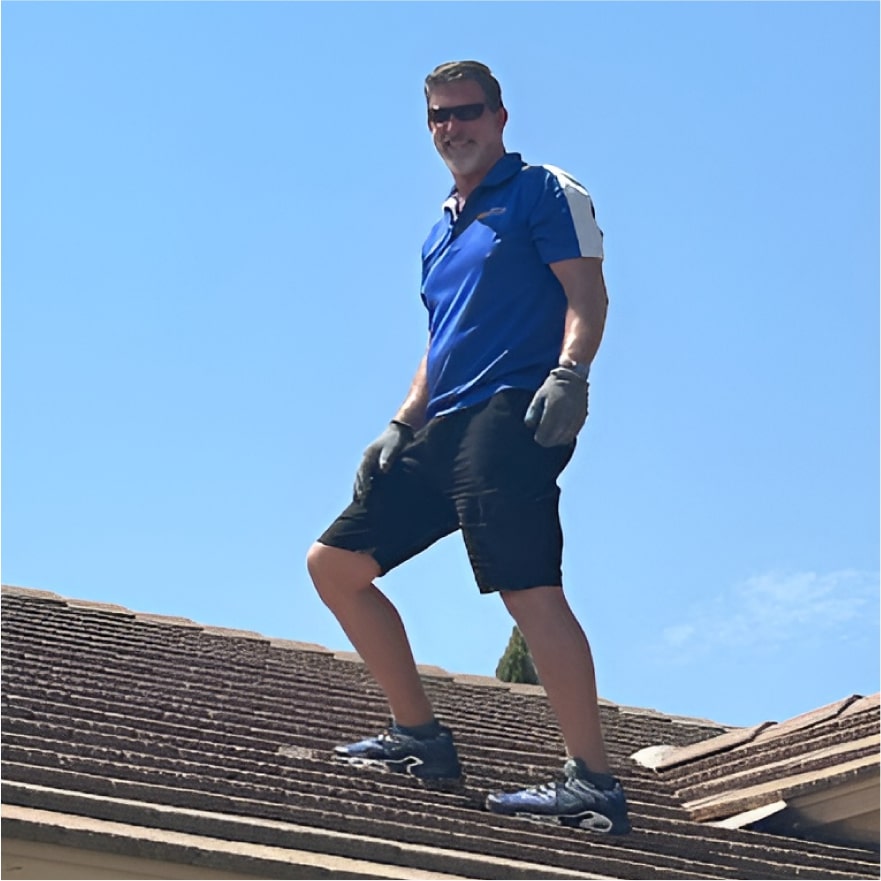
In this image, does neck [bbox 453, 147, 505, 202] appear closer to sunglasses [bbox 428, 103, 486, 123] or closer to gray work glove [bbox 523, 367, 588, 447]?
sunglasses [bbox 428, 103, 486, 123]

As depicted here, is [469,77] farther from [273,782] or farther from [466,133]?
[273,782]

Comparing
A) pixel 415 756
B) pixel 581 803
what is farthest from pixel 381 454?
pixel 581 803

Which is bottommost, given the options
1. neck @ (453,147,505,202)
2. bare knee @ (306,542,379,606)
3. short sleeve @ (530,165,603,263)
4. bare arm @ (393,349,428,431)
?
bare knee @ (306,542,379,606)

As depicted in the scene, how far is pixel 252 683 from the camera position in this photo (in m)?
6.78

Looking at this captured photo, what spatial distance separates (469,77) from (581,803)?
2.22 m

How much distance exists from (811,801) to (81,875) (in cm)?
277

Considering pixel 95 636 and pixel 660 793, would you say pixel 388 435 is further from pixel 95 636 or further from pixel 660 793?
pixel 95 636

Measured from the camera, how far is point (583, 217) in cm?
464

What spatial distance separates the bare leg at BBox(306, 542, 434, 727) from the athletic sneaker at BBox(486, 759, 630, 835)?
0.52 metres

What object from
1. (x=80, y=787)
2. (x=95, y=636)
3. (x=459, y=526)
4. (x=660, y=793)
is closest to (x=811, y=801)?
(x=660, y=793)

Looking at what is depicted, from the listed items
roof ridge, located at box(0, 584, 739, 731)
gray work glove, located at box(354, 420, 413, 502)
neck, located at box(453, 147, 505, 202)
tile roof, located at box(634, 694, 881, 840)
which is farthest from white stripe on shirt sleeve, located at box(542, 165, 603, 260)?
roof ridge, located at box(0, 584, 739, 731)

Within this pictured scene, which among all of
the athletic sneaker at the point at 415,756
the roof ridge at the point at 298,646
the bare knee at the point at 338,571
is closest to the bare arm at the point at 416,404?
the bare knee at the point at 338,571

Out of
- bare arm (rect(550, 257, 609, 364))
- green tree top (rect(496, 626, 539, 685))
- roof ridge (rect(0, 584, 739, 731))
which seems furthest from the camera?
green tree top (rect(496, 626, 539, 685))

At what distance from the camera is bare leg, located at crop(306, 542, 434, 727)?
15.7ft
